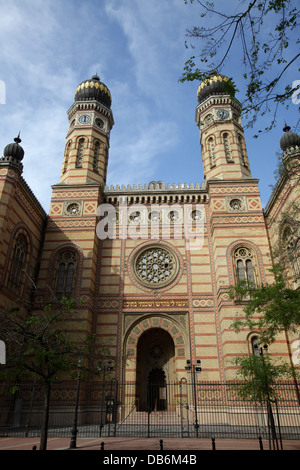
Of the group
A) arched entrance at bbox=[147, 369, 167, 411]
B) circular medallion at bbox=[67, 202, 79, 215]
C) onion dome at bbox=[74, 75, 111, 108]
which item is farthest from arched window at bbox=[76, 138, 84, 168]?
arched entrance at bbox=[147, 369, 167, 411]

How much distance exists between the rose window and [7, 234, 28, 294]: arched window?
5778 mm

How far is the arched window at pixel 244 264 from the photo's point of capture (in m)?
16.1

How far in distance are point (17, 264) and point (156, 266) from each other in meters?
7.10

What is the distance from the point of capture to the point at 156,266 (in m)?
17.9

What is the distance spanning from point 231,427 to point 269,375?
15.6 feet

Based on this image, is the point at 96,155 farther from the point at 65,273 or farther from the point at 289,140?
the point at 289,140

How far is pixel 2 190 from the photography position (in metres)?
14.3

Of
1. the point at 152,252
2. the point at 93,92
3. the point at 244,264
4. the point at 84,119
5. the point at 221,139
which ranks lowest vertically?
the point at 244,264

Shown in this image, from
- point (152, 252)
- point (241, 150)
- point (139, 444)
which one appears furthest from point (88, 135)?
Result: point (139, 444)

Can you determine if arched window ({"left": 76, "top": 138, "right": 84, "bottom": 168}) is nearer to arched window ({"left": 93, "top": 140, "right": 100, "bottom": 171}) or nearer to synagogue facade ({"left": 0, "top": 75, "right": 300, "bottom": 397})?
synagogue facade ({"left": 0, "top": 75, "right": 300, "bottom": 397})

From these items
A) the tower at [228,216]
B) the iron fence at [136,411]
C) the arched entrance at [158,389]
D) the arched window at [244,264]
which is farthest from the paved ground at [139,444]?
the arched window at [244,264]

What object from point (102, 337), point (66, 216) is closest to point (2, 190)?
point (66, 216)

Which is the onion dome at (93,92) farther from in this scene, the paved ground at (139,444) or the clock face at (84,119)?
the paved ground at (139,444)
